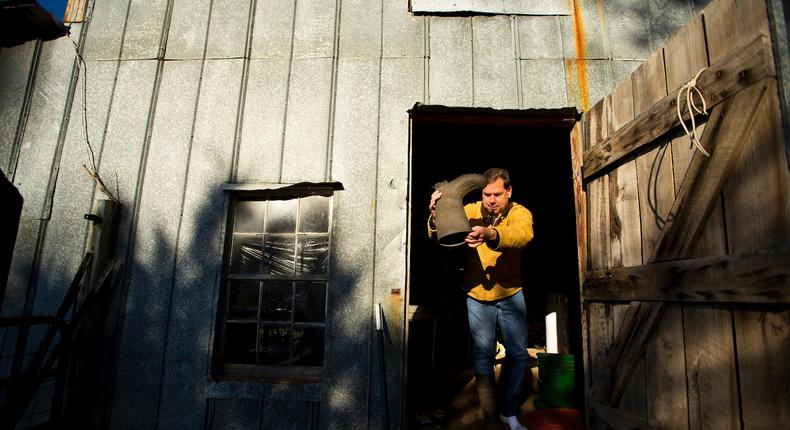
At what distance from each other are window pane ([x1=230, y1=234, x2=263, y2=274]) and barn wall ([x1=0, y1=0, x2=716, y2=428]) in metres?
0.16

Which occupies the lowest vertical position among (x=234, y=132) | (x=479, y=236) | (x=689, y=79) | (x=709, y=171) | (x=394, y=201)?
(x=479, y=236)

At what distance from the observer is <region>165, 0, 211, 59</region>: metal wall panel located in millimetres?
4238

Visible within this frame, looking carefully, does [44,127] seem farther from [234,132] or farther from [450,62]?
[450,62]

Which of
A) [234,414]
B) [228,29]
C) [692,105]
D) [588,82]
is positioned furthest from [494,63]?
[234,414]

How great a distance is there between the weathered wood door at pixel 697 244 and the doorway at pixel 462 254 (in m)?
2.11

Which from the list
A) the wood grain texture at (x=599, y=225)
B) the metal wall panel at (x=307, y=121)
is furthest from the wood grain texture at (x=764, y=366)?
the metal wall panel at (x=307, y=121)

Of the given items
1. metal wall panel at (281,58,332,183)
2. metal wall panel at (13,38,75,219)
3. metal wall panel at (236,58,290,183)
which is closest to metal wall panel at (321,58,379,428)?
metal wall panel at (281,58,332,183)

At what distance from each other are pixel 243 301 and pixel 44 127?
252 centimetres

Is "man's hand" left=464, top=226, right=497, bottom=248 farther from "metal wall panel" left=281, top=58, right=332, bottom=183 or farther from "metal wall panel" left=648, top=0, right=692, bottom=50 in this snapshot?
"metal wall panel" left=648, top=0, right=692, bottom=50

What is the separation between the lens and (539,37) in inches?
164

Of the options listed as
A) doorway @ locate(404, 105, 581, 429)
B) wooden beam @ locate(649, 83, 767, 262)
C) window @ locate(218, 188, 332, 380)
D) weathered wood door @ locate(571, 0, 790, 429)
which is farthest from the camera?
doorway @ locate(404, 105, 581, 429)

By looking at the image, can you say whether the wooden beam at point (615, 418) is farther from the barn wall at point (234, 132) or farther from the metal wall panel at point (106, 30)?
the metal wall panel at point (106, 30)

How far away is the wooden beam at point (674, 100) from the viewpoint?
6.52 feet

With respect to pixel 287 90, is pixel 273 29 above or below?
above
